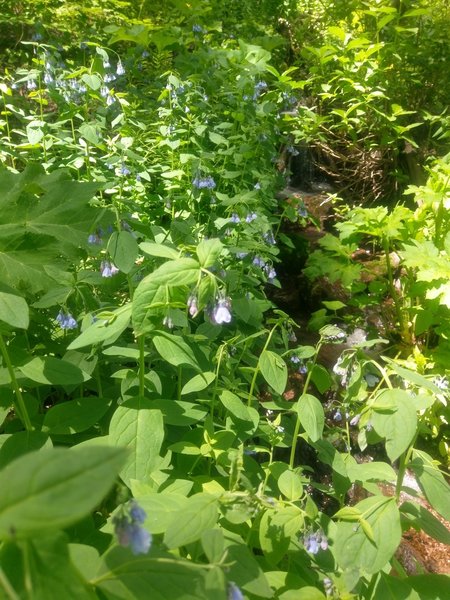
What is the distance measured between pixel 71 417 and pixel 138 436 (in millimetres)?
290

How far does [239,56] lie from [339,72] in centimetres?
140

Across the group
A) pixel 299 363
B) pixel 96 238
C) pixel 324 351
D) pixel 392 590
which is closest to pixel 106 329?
pixel 96 238

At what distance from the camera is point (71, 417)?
1.39 meters

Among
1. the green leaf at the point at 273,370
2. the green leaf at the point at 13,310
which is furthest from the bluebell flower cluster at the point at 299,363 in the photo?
the green leaf at the point at 13,310

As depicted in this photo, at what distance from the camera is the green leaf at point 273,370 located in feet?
4.97

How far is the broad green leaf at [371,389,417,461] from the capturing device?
1126mm

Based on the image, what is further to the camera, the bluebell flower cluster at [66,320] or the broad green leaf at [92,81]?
the broad green leaf at [92,81]

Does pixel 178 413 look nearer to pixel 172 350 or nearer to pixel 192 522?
pixel 172 350

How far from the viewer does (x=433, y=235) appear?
151 inches

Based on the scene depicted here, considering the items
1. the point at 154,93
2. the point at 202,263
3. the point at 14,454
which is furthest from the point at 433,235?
the point at 14,454

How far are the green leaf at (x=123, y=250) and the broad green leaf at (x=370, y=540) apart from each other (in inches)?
34.0

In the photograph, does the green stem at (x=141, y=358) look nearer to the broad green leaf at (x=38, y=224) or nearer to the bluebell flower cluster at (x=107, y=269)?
the broad green leaf at (x=38, y=224)

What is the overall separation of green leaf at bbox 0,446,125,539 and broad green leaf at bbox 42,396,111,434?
912mm

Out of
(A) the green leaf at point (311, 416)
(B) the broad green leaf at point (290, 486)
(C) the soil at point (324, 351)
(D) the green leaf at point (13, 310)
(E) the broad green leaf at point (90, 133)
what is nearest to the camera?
(D) the green leaf at point (13, 310)
